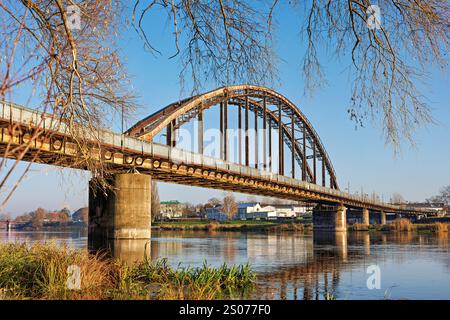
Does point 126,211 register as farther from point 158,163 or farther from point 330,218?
point 330,218

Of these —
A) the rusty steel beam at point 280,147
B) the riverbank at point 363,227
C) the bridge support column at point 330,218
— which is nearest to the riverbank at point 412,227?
the riverbank at point 363,227

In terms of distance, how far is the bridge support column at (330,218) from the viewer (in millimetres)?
94438

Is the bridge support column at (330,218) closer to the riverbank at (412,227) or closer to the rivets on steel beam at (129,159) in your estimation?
the riverbank at (412,227)

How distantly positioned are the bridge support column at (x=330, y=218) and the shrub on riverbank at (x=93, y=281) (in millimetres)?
82390

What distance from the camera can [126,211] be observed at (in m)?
40.7

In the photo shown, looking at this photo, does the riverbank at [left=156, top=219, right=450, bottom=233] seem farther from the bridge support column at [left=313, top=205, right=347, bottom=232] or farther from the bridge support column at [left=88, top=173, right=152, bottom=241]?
the bridge support column at [left=88, top=173, right=152, bottom=241]

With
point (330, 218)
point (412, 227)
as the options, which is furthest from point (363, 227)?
point (412, 227)

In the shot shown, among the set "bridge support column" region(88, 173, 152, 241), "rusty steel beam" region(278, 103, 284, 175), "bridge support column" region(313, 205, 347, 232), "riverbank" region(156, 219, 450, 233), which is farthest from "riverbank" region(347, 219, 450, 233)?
"bridge support column" region(88, 173, 152, 241)

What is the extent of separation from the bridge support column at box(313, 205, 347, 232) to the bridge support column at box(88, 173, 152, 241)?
6016 cm

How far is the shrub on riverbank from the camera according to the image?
9961 mm

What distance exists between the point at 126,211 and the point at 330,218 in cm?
6354
